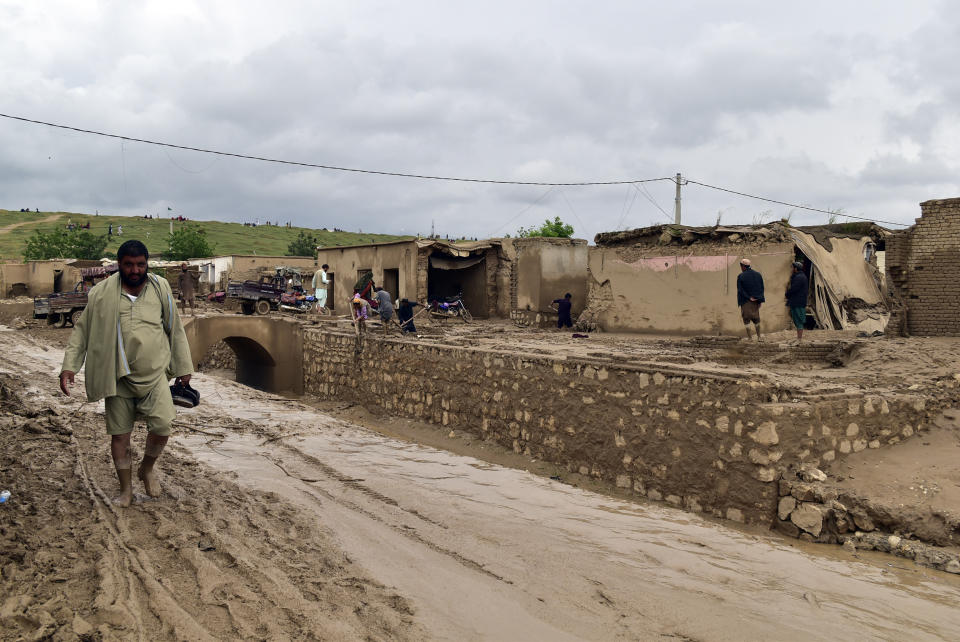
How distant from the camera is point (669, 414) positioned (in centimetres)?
697

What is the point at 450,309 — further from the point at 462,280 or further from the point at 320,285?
the point at 320,285

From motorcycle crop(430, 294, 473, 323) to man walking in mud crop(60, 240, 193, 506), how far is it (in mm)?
17143

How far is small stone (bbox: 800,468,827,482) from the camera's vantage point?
5949 millimetres

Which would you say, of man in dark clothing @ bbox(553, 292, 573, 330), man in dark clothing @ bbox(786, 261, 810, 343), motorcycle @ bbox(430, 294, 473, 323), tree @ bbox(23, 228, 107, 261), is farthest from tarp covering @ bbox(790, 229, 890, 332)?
tree @ bbox(23, 228, 107, 261)

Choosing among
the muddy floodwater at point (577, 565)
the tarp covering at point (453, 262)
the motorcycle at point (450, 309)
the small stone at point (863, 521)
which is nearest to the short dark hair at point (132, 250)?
the muddy floodwater at point (577, 565)

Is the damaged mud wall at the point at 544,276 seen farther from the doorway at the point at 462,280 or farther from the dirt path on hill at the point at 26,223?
the dirt path on hill at the point at 26,223

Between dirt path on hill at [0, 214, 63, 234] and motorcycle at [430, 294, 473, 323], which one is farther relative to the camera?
dirt path on hill at [0, 214, 63, 234]

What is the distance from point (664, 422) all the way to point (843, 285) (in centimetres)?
931

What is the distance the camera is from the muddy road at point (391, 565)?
3.19m

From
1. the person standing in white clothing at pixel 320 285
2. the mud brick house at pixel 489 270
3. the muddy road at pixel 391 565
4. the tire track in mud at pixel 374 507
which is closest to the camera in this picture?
the muddy road at pixel 391 565

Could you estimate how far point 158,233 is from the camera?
7238 centimetres

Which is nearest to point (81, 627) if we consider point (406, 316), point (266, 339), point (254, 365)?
point (406, 316)

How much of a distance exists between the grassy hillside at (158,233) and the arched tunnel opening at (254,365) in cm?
4458

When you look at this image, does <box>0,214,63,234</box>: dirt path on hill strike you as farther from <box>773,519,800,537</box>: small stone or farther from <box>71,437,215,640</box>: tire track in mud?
<box>773,519,800,537</box>: small stone
